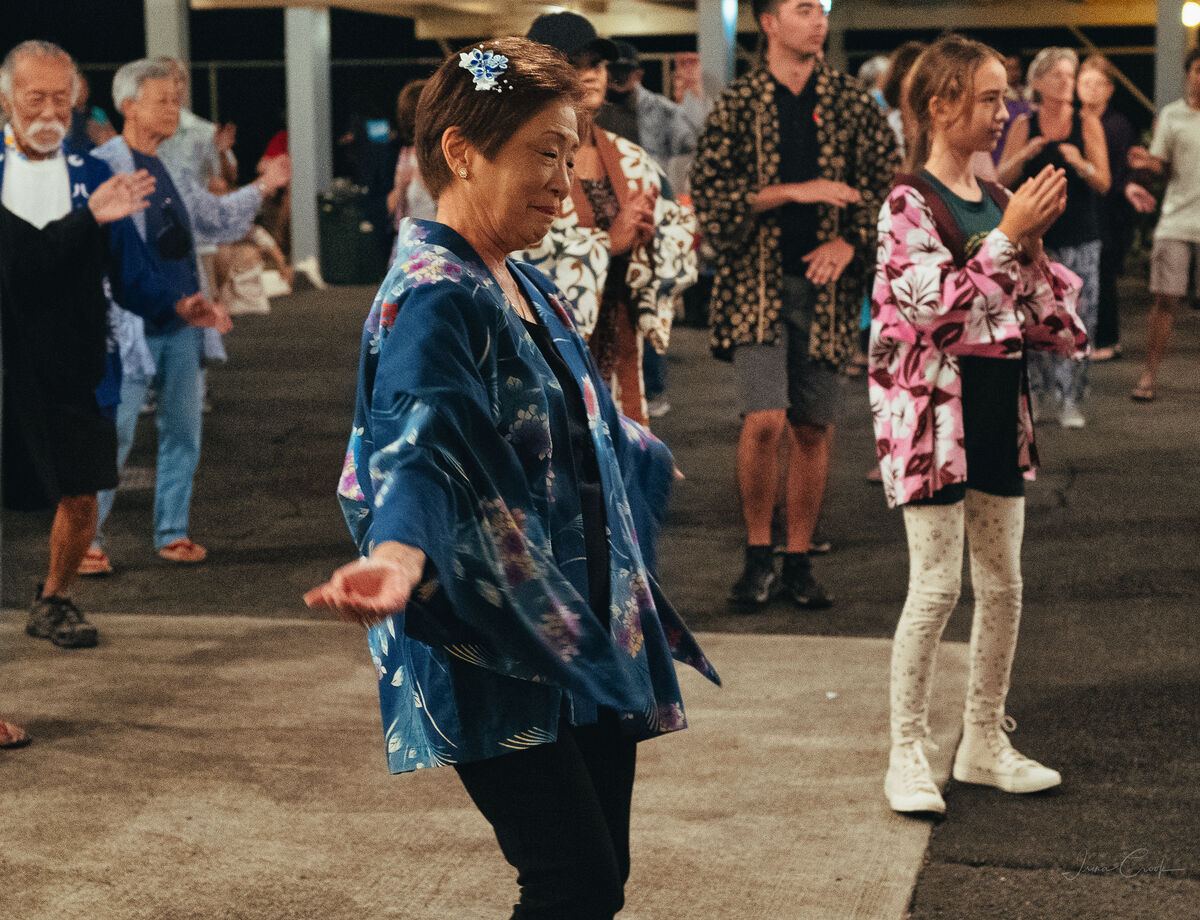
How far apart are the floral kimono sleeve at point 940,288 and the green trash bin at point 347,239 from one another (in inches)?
635

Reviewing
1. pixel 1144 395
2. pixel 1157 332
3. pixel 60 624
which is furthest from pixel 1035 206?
pixel 1144 395

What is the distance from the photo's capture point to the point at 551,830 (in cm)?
231

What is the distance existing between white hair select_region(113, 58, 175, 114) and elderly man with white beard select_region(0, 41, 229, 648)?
3.94ft

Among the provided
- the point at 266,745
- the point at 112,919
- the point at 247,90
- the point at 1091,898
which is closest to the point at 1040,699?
the point at 1091,898

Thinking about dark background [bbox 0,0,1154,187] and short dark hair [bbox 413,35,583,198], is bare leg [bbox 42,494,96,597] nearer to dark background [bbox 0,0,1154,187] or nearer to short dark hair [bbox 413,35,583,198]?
short dark hair [bbox 413,35,583,198]

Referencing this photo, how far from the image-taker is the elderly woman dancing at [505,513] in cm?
217

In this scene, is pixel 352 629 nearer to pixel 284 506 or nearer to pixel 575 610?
pixel 284 506

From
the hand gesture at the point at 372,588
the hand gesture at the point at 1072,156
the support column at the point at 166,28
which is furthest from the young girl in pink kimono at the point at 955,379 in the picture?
the support column at the point at 166,28

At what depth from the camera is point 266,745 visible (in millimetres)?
4664

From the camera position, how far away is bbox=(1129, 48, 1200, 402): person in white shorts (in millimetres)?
9977

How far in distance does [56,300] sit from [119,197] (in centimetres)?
46

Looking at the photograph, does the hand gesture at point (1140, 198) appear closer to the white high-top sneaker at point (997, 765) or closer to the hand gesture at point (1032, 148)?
the hand gesture at point (1032, 148)

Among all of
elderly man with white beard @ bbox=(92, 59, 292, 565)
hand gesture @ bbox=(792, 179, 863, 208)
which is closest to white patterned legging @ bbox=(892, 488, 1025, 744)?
hand gesture @ bbox=(792, 179, 863, 208)

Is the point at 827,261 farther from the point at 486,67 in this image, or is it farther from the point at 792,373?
the point at 486,67
